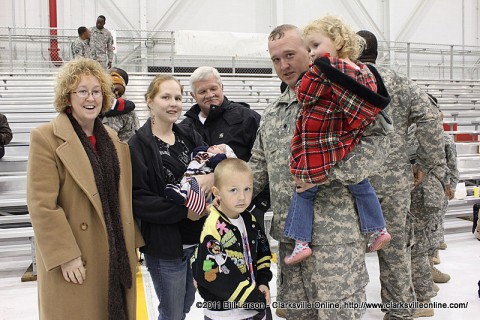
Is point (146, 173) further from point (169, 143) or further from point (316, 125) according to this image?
point (316, 125)

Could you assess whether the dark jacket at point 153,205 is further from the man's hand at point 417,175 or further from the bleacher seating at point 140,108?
the bleacher seating at point 140,108

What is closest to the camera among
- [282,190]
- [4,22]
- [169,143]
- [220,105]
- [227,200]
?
[227,200]

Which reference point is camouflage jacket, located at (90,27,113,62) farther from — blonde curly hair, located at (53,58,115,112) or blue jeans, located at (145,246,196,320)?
blue jeans, located at (145,246,196,320)

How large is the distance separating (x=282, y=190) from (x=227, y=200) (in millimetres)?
267

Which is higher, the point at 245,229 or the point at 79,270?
the point at 245,229

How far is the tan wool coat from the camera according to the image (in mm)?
1722

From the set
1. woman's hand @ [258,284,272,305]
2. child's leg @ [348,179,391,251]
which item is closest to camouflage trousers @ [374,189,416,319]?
child's leg @ [348,179,391,251]

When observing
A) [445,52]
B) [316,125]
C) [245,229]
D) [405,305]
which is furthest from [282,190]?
[445,52]

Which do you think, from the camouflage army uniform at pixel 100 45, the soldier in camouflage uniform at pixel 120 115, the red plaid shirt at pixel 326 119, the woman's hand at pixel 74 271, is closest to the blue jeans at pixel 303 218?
the red plaid shirt at pixel 326 119

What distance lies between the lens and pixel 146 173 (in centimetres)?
203

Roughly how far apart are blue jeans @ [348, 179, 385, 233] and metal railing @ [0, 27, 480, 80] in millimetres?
8652

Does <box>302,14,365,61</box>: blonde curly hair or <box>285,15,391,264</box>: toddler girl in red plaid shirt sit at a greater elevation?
<box>302,14,365,61</box>: blonde curly hair

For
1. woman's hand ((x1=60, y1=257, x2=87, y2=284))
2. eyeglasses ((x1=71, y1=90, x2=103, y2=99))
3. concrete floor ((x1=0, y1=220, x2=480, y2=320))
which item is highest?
eyeglasses ((x1=71, y1=90, x2=103, y2=99))

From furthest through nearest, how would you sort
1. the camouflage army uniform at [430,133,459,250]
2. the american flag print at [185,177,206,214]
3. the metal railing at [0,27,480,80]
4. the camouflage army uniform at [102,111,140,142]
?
the metal railing at [0,27,480,80], the camouflage army uniform at [102,111,140,142], the camouflage army uniform at [430,133,459,250], the american flag print at [185,177,206,214]
